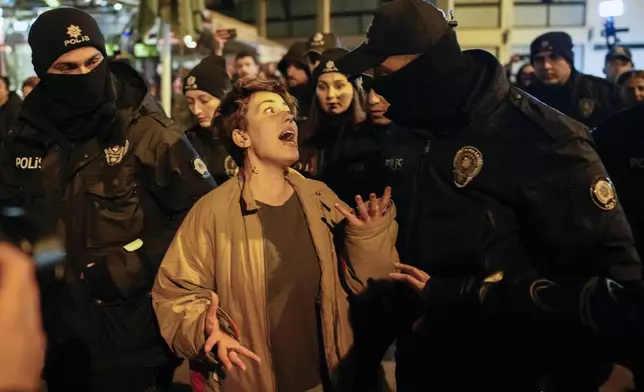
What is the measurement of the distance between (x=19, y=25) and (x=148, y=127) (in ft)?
29.4

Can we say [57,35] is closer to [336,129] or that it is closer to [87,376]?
[87,376]

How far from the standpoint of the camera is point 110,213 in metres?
2.79

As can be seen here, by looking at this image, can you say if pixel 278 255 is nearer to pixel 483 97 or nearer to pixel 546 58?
pixel 483 97

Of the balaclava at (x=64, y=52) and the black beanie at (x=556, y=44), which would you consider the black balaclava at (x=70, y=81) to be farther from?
the black beanie at (x=556, y=44)

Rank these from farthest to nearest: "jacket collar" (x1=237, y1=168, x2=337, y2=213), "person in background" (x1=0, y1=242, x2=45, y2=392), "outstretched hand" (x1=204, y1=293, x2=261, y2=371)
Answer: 1. "jacket collar" (x1=237, y1=168, x2=337, y2=213)
2. "outstretched hand" (x1=204, y1=293, x2=261, y2=371)
3. "person in background" (x1=0, y1=242, x2=45, y2=392)

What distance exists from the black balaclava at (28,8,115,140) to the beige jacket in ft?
2.11

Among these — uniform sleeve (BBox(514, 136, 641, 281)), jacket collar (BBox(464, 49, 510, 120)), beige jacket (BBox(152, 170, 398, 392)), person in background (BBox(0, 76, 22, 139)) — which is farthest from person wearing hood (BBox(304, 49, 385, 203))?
person in background (BBox(0, 76, 22, 139))

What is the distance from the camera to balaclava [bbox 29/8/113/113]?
9.13 feet

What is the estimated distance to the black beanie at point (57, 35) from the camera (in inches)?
109

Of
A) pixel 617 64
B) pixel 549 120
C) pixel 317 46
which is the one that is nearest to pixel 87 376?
pixel 549 120

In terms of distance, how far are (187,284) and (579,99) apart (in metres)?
4.58

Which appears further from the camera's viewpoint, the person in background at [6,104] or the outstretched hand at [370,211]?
the person in background at [6,104]

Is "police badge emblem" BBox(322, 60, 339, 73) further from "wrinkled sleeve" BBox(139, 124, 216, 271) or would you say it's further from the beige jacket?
the beige jacket

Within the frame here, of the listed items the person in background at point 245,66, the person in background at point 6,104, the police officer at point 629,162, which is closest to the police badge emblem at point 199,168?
the police officer at point 629,162
